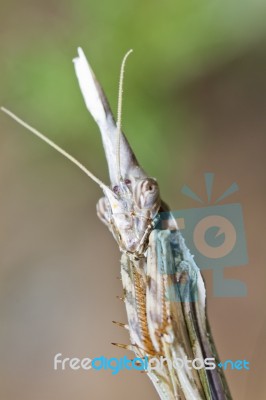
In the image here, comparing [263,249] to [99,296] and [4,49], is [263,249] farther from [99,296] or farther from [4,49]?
[4,49]

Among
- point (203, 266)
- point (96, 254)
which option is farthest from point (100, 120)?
point (96, 254)

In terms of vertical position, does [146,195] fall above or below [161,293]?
above
